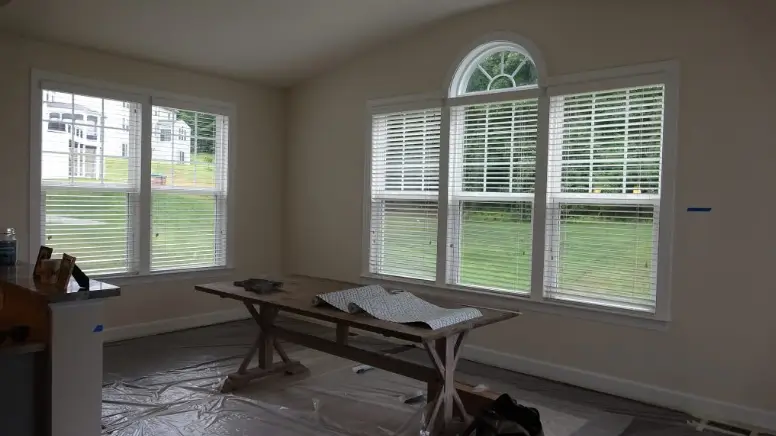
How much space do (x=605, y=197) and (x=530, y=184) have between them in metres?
0.55

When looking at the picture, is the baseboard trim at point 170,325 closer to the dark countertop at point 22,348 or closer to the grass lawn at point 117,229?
the grass lawn at point 117,229

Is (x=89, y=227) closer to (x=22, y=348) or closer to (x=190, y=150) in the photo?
(x=190, y=150)

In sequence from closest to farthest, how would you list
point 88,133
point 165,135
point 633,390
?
1. point 633,390
2. point 88,133
3. point 165,135

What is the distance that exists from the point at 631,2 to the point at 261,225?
12.8 feet

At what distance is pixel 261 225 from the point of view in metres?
5.75

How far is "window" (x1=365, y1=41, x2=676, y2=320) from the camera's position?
356cm

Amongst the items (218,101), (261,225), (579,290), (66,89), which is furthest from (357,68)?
(579,290)

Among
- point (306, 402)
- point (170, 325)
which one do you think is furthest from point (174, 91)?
point (306, 402)

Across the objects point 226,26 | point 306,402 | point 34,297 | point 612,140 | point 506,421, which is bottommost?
point 306,402

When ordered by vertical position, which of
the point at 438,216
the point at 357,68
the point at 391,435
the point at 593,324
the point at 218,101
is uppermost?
the point at 357,68

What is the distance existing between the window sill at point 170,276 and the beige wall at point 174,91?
5 centimetres

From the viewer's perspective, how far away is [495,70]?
4.30 metres

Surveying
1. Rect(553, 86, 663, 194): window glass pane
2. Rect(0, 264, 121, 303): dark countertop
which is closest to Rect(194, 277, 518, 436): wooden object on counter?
Rect(0, 264, 121, 303): dark countertop

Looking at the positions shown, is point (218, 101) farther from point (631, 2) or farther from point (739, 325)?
point (739, 325)
